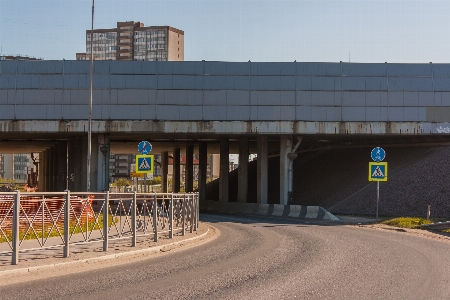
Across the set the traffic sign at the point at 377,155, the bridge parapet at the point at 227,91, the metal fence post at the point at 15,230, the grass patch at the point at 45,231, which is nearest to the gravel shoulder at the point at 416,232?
the traffic sign at the point at 377,155

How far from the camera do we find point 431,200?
127 ft

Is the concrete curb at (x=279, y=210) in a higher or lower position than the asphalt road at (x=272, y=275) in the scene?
lower

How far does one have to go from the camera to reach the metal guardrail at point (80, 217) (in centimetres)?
1476

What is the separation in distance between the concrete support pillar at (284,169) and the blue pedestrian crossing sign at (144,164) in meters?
17.1

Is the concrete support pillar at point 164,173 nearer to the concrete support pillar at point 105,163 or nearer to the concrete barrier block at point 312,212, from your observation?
the concrete support pillar at point 105,163

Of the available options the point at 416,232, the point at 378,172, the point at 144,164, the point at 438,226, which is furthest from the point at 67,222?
the point at 378,172

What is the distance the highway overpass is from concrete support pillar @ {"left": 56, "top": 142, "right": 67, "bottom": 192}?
2222 cm

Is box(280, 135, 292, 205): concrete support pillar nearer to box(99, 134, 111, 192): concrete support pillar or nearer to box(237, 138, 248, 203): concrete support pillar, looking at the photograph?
box(237, 138, 248, 203): concrete support pillar

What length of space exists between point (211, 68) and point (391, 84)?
11.6 metres

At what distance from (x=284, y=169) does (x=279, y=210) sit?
4.69 meters

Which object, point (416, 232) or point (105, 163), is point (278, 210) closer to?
point (105, 163)

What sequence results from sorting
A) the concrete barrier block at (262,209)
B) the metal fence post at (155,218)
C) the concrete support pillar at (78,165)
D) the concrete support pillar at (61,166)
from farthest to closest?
the concrete support pillar at (61,166) < the concrete support pillar at (78,165) < the concrete barrier block at (262,209) < the metal fence post at (155,218)

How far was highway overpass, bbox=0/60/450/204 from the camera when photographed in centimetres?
4506

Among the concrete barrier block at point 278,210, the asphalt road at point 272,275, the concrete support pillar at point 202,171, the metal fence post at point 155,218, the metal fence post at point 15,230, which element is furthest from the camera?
the concrete support pillar at point 202,171
